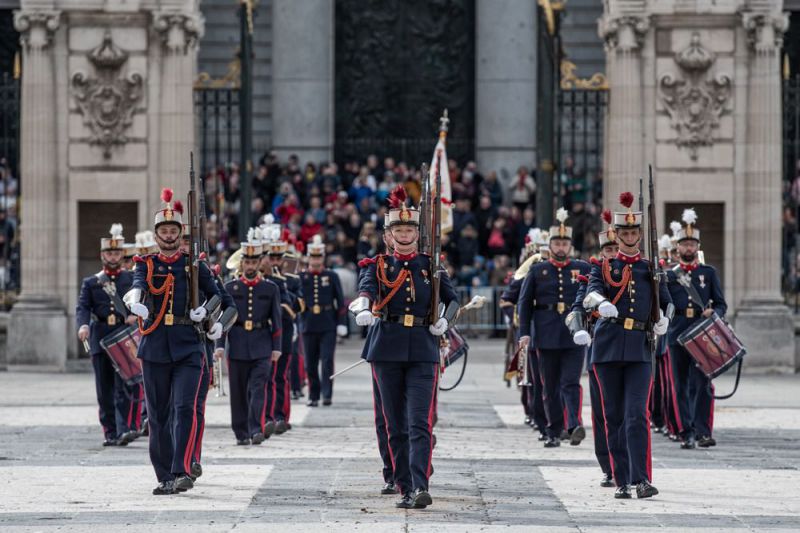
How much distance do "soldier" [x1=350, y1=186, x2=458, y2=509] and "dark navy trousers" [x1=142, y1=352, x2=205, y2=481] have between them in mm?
1298

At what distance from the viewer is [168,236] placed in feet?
38.8

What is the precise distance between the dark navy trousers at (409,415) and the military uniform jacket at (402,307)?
0.08 m

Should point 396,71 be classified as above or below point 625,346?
above

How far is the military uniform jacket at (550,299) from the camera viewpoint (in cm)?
1475

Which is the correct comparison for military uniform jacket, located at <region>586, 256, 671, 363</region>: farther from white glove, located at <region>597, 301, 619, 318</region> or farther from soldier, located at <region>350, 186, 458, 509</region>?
soldier, located at <region>350, 186, 458, 509</region>

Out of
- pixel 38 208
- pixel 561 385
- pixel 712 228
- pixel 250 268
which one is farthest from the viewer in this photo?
pixel 712 228

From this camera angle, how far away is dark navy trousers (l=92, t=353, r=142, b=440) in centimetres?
1470

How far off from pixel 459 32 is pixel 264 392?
18156mm

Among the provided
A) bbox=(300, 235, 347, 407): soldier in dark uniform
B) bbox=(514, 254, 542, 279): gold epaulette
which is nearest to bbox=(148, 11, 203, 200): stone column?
bbox=(300, 235, 347, 407): soldier in dark uniform

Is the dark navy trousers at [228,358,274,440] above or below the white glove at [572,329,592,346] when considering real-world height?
below

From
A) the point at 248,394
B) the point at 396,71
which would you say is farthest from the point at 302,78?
the point at 248,394

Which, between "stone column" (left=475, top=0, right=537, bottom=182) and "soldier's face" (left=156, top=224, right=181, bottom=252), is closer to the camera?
"soldier's face" (left=156, top=224, right=181, bottom=252)

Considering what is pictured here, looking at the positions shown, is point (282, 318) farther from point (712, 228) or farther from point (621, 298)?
point (712, 228)

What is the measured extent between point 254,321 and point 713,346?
392 cm
